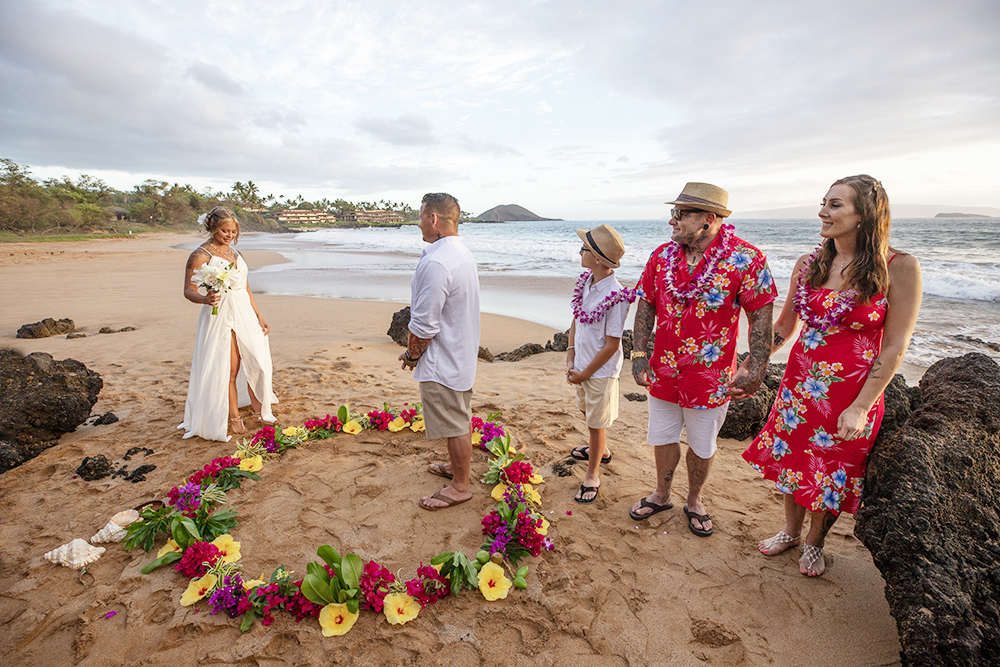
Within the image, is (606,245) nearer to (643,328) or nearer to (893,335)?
(643,328)

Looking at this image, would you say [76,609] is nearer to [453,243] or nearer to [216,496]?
[216,496]

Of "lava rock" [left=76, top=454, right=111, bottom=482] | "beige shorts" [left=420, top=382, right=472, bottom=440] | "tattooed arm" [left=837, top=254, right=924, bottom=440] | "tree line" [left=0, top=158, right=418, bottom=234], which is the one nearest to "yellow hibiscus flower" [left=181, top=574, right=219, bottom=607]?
"beige shorts" [left=420, top=382, right=472, bottom=440]

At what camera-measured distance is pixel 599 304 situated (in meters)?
3.40

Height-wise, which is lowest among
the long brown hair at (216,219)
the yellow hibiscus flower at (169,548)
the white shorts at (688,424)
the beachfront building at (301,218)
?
the yellow hibiscus flower at (169,548)

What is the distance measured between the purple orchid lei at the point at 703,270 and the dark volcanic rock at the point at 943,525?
1308 millimetres

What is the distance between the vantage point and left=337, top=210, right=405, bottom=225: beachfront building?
295 feet

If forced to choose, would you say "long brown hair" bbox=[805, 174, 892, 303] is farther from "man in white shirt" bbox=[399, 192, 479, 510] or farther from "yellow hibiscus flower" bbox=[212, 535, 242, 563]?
"yellow hibiscus flower" bbox=[212, 535, 242, 563]

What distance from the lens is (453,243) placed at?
317 cm

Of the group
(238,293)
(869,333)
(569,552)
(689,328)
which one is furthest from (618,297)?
(238,293)

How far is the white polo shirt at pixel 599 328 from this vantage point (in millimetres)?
3348

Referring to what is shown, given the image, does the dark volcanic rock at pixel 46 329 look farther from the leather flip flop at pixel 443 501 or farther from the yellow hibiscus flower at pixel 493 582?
the yellow hibiscus flower at pixel 493 582

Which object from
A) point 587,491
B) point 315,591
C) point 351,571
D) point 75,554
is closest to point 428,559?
point 351,571

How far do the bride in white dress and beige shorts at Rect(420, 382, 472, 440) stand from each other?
2.35 meters

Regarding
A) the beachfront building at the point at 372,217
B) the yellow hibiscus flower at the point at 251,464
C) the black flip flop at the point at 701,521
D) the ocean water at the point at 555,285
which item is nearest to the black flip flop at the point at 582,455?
the black flip flop at the point at 701,521
